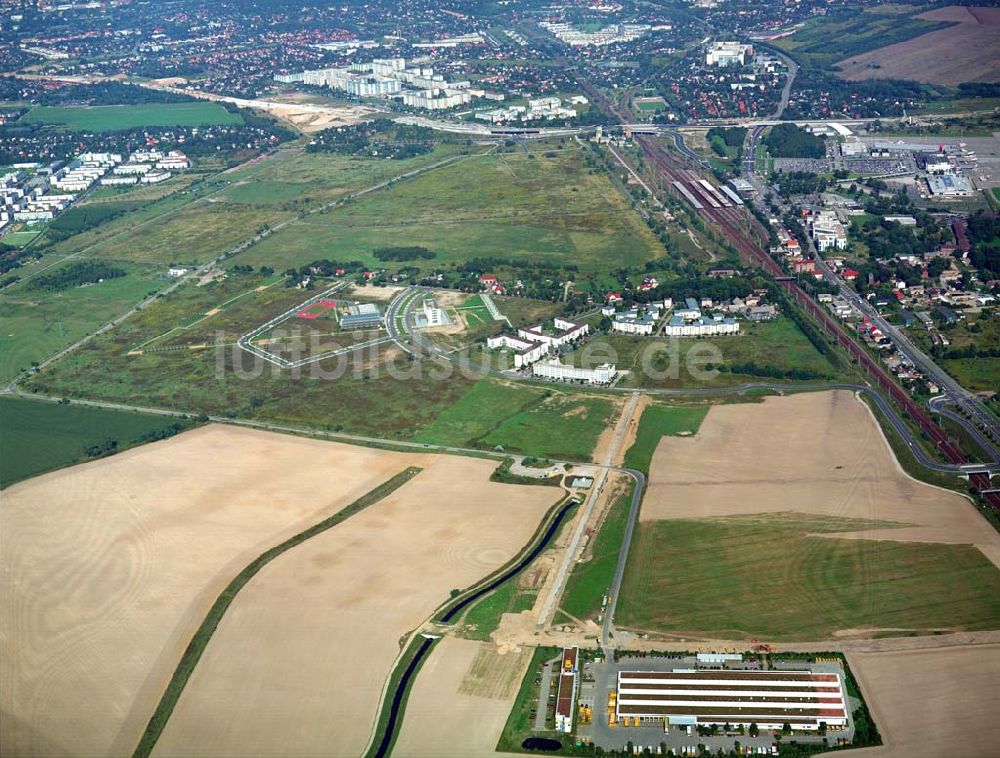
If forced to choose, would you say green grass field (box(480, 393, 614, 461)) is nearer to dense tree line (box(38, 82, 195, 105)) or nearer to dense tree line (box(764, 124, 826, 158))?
dense tree line (box(764, 124, 826, 158))

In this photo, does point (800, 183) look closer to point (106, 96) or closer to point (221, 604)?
point (221, 604)

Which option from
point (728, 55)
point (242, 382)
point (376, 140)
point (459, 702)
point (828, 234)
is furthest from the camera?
point (728, 55)

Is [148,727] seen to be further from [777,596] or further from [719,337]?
[719,337]

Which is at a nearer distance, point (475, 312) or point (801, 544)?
point (801, 544)

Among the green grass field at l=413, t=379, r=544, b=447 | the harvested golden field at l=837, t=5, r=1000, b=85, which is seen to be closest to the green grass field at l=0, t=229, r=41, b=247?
the green grass field at l=413, t=379, r=544, b=447

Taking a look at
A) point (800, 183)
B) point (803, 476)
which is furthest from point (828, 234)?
point (803, 476)

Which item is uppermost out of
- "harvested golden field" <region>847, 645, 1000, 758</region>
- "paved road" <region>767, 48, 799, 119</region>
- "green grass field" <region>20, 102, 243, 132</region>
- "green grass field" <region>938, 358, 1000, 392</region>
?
"paved road" <region>767, 48, 799, 119</region>

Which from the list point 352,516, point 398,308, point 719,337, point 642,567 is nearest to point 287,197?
point 398,308
